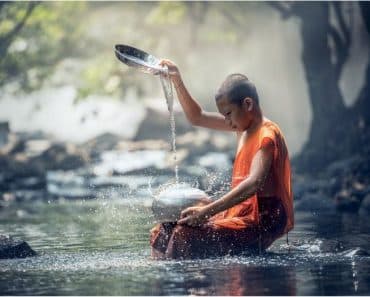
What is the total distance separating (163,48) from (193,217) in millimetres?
23831

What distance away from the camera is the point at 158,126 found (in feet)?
93.1

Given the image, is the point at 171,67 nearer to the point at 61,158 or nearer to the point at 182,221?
the point at 182,221

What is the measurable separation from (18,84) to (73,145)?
3209 mm

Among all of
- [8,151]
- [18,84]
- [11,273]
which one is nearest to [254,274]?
[11,273]

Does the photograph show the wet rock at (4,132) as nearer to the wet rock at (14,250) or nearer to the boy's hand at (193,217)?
the wet rock at (14,250)

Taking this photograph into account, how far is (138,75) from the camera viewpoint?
99.5 feet

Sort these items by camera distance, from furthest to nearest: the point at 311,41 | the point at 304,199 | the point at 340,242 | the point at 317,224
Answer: the point at 311,41 < the point at 304,199 < the point at 317,224 < the point at 340,242

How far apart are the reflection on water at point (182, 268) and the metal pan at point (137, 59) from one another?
5.41 ft

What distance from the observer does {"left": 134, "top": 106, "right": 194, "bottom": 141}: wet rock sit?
2805cm

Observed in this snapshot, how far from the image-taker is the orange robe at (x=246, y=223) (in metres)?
7.57

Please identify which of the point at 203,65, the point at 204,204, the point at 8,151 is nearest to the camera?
the point at 204,204

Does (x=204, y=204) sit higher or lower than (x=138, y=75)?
lower

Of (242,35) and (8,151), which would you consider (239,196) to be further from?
(242,35)

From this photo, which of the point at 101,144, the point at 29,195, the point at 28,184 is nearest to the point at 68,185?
the point at 28,184
